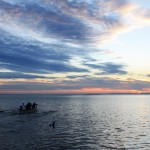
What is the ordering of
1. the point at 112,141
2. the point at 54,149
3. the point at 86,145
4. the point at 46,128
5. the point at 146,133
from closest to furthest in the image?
the point at 54,149
the point at 86,145
the point at 112,141
the point at 146,133
the point at 46,128

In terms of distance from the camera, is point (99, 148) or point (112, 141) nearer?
point (99, 148)

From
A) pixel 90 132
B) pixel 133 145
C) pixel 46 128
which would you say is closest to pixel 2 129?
pixel 46 128

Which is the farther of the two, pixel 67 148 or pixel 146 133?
pixel 146 133

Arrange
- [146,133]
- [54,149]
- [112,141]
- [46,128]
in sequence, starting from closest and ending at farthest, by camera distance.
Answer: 1. [54,149]
2. [112,141]
3. [146,133]
4. [46,128]

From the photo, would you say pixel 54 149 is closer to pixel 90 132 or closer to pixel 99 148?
pixel 99 148

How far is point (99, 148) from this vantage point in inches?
1852

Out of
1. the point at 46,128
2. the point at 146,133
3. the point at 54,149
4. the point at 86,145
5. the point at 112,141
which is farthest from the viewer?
the point at 46,128

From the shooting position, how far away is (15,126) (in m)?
69.2

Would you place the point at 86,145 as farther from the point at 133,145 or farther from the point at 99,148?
the point at 133,145

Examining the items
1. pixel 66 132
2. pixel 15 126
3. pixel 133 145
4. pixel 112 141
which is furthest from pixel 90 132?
pixel 15 126

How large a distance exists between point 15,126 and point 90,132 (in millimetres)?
19854

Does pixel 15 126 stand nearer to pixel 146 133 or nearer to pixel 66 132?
pixel 66 132

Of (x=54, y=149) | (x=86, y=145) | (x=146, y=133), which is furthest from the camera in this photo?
(x=146, y=133)

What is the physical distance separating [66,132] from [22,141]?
14142mm
